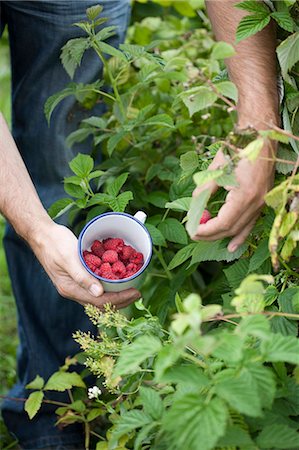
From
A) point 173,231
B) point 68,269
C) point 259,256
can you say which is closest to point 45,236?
point 68,269

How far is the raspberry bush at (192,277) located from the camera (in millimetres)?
956

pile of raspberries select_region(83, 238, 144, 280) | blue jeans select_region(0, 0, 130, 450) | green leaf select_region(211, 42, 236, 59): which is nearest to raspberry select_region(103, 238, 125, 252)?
pile of raspberries select_region(83, 238, 144, 280)

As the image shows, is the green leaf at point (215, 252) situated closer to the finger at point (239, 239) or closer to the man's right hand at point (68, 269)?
the finger at point (239, 239)

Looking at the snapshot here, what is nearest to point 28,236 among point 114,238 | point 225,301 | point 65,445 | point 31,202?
point 31,202

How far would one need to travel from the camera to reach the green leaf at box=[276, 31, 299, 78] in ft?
4.14

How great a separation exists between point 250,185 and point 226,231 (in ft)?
0.32

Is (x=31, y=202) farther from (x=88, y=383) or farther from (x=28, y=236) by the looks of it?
(x=88, y=383)

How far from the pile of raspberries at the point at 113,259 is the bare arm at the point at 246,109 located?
0.18m

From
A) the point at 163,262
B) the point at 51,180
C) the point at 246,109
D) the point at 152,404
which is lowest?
the point at 51,180

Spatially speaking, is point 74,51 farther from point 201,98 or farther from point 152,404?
point 152,404

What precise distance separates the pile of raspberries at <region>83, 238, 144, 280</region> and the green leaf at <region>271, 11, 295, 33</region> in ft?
1.58

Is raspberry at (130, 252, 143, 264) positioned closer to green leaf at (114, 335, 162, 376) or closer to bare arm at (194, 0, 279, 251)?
bare arm at (194, 0, 279, 251)

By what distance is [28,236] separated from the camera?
58.1 inches

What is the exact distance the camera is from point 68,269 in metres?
1.38
